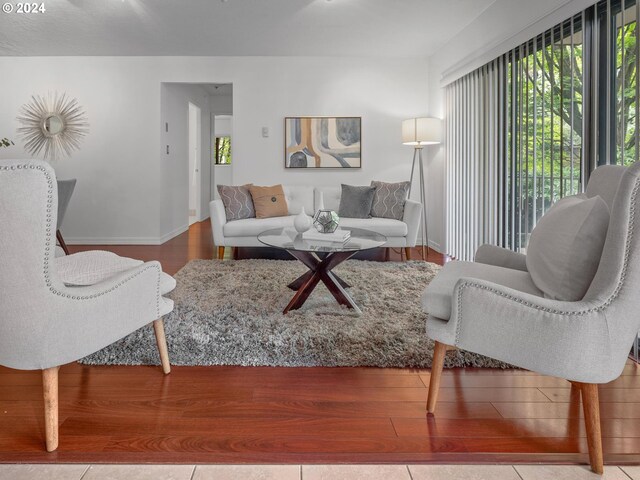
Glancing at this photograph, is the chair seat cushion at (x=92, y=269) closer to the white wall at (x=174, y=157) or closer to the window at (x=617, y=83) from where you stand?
the window at (x=617, y=83)

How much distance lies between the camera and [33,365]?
1.42m

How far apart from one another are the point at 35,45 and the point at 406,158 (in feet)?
15.5

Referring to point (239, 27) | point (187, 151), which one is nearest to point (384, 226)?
point (239, 27)

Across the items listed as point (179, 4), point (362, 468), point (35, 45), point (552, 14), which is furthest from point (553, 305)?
point (35, 45)

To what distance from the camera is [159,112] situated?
19.7 feet

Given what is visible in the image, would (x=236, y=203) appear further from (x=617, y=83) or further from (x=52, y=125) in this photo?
(x=617, y=83)

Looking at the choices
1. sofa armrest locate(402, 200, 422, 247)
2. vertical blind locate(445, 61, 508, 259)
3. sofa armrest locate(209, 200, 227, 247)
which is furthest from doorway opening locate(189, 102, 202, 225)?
sofa armrest locate(402, 200, 422, 247)

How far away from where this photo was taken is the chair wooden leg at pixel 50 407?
1.45 metres

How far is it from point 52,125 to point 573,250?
6.37m

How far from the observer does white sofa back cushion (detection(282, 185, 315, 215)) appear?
5.38 meters

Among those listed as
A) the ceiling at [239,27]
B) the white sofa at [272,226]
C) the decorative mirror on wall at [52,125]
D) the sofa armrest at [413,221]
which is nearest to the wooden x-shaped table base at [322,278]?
the white sofa at [272,226]

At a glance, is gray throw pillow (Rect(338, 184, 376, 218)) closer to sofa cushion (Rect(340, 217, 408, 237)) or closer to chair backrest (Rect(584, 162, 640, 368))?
sofa cushion (Rect(340, 217, 408, 237))

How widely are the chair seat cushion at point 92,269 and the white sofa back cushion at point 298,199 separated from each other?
328cm

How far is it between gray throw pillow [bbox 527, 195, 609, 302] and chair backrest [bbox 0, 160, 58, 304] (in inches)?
65.5
